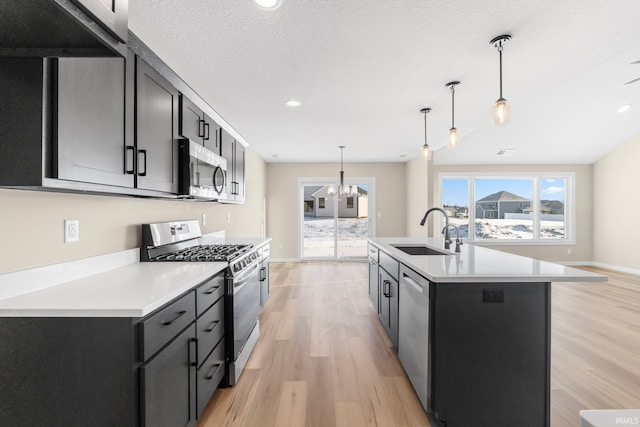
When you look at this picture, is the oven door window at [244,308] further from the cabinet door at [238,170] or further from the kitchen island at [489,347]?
the kitchen island at [489,347]

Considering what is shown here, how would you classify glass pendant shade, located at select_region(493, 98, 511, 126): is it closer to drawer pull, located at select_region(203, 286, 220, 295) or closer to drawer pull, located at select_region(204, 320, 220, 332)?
drawer pull, located at select_region(203, 286, 220, 295)

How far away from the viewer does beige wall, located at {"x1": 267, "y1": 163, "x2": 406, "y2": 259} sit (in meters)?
7.25

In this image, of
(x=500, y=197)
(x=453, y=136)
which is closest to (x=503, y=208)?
(x=500, y=197)

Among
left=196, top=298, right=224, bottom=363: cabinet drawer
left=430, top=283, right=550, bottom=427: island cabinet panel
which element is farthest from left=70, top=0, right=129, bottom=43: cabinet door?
left=430, top=283, right=550, bottom=427: island cabinet panel

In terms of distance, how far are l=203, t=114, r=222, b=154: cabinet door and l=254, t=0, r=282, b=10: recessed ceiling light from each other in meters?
1.27

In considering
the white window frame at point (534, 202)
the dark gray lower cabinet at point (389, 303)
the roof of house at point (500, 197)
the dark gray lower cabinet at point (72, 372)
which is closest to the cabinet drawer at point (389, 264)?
the dark gray lower cabinet at point (389, 303)

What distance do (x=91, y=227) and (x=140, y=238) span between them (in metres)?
0.50

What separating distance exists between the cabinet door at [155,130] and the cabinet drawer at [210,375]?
43.0 inches

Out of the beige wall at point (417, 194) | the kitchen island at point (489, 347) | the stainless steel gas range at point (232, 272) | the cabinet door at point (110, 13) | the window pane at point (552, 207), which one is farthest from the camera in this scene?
the window pane at point (552, 207)

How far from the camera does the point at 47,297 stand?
1.28 m

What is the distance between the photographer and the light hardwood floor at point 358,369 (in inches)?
74.8

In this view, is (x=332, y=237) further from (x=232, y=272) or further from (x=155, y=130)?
(x=155, y=130)

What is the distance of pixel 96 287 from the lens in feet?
4.83

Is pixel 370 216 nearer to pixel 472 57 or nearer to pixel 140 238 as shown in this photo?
pixel 472 57
